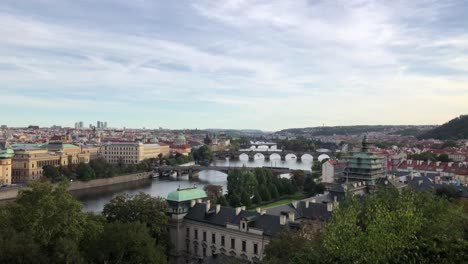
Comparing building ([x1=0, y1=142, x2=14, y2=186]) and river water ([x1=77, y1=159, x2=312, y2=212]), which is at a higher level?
building ([x1=0, y1=142, x2=14, y2=186])

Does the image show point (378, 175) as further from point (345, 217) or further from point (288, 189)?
point (345, 217)

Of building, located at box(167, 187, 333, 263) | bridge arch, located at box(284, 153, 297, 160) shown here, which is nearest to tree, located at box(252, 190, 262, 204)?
building, located at box(167, 187, 333, 263)

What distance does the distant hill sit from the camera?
501 ft

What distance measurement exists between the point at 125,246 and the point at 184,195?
29.9 feet

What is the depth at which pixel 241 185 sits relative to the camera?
168 ft

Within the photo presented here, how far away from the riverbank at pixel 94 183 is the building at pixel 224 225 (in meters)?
36.1

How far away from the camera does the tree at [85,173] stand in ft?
234

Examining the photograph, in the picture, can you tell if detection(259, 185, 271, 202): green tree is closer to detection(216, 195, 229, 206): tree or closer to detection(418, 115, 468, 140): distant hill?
detection(216, 195, 229, 206): tree

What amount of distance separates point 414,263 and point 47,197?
57.3 feet

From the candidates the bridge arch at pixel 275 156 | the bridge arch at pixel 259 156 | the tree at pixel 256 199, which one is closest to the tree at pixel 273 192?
the tree at pixel 256 199

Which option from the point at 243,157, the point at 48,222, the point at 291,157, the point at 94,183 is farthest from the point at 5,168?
the point at 291,157

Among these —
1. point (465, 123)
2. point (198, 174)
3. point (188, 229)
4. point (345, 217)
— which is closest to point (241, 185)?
point (188, 229)

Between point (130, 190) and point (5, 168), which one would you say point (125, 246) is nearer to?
point (130, 190)

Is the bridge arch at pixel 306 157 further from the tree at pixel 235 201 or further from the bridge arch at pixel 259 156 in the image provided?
the tree at pixel 235 201
